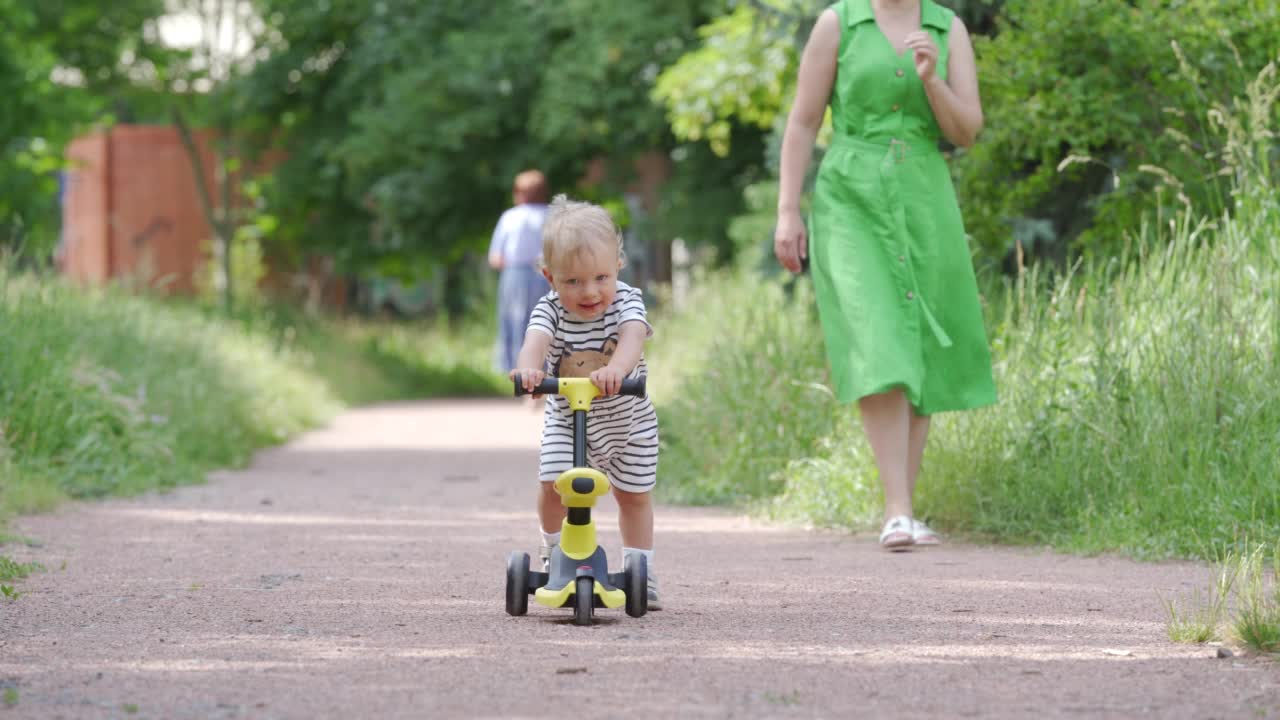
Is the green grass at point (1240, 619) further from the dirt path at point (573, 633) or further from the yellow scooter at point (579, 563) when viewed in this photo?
the yellow scooter at point (579, 563)

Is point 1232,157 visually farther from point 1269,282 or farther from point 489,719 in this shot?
point 489,719

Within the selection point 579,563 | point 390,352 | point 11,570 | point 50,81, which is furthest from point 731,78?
point 390,352

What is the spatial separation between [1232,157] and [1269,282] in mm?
552

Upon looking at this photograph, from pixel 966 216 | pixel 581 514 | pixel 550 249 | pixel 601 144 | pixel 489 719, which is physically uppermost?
pixel 601 144

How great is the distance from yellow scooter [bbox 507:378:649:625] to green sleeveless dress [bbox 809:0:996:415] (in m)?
1.83

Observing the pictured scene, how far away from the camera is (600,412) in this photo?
503 centimetres

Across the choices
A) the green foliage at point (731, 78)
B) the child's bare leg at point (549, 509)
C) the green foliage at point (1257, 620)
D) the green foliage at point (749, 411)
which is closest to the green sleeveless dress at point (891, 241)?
the green foliage at point (749, 411)

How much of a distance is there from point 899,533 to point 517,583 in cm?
194

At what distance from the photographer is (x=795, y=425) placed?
838 cm

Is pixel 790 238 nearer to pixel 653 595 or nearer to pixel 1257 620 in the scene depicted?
pixel 653 595

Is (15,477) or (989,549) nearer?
(989,549)

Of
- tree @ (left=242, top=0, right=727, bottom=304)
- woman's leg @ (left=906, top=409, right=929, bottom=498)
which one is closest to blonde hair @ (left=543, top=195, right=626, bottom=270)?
woman's leg @ (left=906, top=409, right=929, bottom=498)

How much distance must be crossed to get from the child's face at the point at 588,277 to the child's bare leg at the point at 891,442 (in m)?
1.89

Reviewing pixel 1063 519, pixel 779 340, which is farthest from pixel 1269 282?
pixel 779 340
